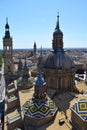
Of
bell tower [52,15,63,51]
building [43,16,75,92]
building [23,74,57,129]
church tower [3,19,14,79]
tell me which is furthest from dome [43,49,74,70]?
church tower [3,19,14,79]

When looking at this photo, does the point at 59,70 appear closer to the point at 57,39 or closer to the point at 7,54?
the point at 57,39

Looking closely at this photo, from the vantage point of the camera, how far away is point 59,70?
35.0 m

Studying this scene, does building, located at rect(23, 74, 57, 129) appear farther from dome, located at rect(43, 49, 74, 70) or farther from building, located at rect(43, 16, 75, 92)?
dome, located at rect(43, 49, 74, 70)

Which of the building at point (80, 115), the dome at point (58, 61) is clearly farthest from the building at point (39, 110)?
the dome at point (58, 61)

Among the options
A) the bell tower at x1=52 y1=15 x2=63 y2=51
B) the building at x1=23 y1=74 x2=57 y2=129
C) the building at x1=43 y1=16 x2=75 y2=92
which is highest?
the bell tower at x1=52 y1=15 x2=63 y2=51

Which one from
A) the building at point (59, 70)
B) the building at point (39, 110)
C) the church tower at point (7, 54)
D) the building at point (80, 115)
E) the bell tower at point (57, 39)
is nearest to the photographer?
the building at point (80, 115)

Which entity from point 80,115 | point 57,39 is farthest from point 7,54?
point 80,115

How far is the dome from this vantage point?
116ft

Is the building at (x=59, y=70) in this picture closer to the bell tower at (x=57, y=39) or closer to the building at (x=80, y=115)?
the bell tower at (x=57, y=39)

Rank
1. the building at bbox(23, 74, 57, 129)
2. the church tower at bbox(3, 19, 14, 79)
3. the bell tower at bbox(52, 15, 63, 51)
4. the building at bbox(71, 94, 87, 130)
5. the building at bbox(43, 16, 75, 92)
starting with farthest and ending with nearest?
the church tower at bbox(3, 19, 14, 79), the bell tower at bbox(52, 15, 63, 51), the building at bbox(43, 16, 75, 92), the building at bbox(23, 74, 57, 129), the building at bbox(71, 94, 87, 130)

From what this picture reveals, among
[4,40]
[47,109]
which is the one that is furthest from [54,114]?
[4,40]

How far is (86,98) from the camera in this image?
26.4 meters

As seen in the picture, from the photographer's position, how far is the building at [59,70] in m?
35.3

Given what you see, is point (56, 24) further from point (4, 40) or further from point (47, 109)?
point (4, 40)
